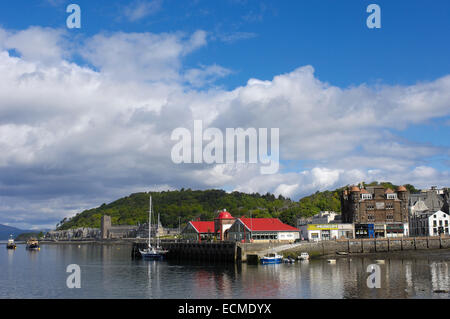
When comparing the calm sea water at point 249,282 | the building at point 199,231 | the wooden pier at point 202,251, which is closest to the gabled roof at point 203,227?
the building at point 199,231

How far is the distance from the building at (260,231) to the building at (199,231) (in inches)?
586

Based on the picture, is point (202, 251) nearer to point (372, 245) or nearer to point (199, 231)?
point (199, 231)

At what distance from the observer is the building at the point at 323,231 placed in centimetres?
11450

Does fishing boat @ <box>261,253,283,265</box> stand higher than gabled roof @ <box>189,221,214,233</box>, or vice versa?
gabled roof @ <box>189,221,214,233</box>

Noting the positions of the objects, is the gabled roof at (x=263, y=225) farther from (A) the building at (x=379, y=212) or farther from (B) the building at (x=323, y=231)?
(A) the building at (x=379, y=212)

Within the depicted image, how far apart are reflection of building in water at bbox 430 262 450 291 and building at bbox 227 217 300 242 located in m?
32.0

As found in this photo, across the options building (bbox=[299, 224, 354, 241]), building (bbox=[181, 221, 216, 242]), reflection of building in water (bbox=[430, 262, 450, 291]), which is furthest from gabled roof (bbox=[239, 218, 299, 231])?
reflection of building in water (bbox=[430, 262, 450, 291])

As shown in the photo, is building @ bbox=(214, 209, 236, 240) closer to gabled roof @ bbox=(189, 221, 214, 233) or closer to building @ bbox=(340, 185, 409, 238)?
gabled roof @ bbox=(189, 221, 214, 233)

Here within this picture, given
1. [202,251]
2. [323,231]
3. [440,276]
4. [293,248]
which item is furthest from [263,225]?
[440,276]

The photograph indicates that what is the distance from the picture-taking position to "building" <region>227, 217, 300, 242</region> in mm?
98938
